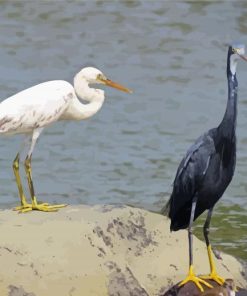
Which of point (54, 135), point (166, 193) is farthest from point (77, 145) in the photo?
point (166, 193)

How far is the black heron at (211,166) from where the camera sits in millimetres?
11891

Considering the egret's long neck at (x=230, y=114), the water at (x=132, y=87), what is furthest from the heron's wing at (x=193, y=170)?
the water at (x=132, y=87)

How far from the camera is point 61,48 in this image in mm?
26641

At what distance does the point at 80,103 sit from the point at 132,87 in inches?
392

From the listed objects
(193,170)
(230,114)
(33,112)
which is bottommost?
(193,170)

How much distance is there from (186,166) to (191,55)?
14229 millimetres

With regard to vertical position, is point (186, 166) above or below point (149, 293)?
above

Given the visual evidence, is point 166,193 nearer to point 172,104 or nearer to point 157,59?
point 172,104

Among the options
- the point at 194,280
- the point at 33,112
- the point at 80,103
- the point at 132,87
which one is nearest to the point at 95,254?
the point at 194,280

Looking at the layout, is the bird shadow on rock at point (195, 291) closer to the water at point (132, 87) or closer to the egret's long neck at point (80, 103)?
the egret's long neck at point (80, 103)

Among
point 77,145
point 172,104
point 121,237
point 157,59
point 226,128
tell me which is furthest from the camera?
point 157,59

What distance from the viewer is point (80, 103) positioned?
1363 cm

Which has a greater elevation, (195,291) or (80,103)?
(80,103)

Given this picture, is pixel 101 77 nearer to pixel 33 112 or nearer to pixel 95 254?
pixel 33 112
